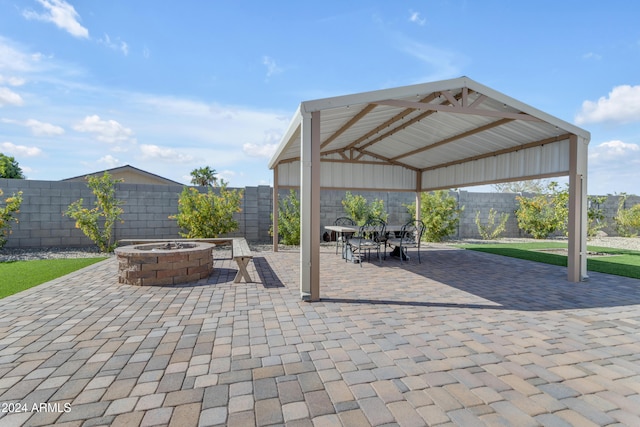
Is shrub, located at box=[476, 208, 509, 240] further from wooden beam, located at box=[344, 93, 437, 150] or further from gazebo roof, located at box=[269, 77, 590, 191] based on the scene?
wooden beam, located at box=[344, 93, 437, 150]

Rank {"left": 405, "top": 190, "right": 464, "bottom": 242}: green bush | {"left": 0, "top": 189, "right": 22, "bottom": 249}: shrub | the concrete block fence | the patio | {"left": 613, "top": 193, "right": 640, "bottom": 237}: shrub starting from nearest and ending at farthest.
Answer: the patio, {"left": 0, "top": 189, "right": 22, "bottom": 249}: shrub, the concrete block fence, {"left": 405, "top": 190, "right": 464, "bottom": 242}: green bush, {"left": 613, "top": 193, "right": 640, "bottom": 237}: shrub

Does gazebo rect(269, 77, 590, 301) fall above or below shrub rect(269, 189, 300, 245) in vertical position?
above

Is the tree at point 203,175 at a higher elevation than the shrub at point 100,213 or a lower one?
higher

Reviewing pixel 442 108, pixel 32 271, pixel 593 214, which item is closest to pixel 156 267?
pixel 32 271

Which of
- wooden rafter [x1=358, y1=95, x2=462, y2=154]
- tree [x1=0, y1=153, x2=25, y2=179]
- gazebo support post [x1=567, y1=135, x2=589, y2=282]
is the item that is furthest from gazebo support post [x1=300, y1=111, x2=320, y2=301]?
tree [x1=0, y1=153, x2=25, y2=179]

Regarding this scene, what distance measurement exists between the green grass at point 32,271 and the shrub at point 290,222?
4.70m

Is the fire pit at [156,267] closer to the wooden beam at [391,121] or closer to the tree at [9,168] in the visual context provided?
the wooden beam at [391,121]

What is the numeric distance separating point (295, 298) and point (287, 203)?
661 cm

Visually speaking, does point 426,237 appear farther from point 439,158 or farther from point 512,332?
point 512,332

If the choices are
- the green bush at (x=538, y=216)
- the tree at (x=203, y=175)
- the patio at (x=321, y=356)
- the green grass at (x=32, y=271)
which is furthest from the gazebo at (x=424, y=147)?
Answer: the tree at (x=203, y=175)

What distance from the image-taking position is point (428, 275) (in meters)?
5.69

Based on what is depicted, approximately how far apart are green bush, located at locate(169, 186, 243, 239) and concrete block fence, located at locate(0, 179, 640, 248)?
2.15 ft

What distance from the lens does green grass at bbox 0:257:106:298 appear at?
4.65 meters

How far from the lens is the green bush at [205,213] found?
8.84 metres
